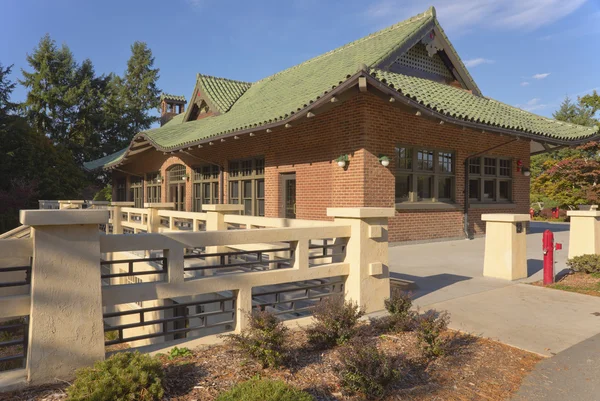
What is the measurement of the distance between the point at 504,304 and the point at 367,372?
3.79m

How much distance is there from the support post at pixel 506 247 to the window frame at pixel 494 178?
658 cm

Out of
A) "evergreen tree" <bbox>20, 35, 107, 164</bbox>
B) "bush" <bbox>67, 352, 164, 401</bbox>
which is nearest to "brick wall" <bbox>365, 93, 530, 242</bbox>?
"bush" <bbox>67, 352, 164, 401</bbox>

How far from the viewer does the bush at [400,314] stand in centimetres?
461

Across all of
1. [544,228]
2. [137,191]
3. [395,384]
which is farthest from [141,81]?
[395,384]

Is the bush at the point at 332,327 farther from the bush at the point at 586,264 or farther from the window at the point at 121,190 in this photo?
the window at the point at 121,190

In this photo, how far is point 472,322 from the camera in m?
5.20

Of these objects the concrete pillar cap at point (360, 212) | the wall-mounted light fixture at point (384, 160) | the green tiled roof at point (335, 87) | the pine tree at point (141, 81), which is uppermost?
the pine tree at point (141, 81)

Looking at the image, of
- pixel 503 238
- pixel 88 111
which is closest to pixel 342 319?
pixel 503 238

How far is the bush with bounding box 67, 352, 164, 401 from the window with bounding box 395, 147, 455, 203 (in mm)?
9914

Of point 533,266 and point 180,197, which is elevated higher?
point 180,197

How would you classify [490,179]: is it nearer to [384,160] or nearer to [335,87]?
[384,160]

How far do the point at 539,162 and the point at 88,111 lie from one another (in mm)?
46986

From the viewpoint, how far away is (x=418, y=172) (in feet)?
41.1

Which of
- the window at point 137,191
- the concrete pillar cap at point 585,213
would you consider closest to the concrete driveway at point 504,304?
the concrete pillar cap at point 585,213
